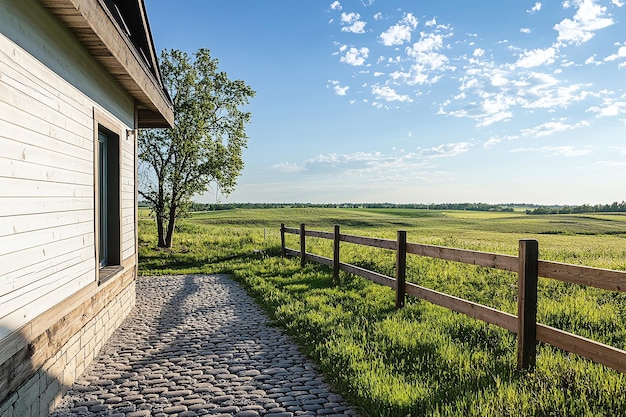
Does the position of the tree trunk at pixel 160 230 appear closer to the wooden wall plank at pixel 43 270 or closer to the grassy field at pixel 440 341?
the grassy field at pixel 440 341

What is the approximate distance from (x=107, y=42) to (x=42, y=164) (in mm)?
1626

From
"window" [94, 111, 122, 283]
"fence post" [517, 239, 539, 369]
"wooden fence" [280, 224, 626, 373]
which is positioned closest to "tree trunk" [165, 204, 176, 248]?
"window" [94, 111, 122, 283]

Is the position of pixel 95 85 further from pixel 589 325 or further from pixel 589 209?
pixel 589 209

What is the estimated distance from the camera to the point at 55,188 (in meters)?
4.55

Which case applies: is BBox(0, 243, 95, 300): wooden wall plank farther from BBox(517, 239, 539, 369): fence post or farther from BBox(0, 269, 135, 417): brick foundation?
BBox(517, 239, 539, 369): fence post

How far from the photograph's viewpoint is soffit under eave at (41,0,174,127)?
429cm

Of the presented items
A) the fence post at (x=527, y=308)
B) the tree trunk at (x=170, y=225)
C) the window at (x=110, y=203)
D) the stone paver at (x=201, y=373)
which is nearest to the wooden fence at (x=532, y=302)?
the fence post at (x=527, y=308)

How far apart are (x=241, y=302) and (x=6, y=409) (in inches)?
224

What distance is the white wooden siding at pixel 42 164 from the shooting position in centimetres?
357

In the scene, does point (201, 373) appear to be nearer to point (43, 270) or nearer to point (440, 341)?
point (43, 270)

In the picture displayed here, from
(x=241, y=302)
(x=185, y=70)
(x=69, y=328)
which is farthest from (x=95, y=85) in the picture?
(x=185, y=70)

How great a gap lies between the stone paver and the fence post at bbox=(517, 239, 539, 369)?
1.96 meters

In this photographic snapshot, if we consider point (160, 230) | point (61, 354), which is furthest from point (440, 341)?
point (160, 230)

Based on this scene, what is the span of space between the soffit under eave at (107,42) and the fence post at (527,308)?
487 cm
